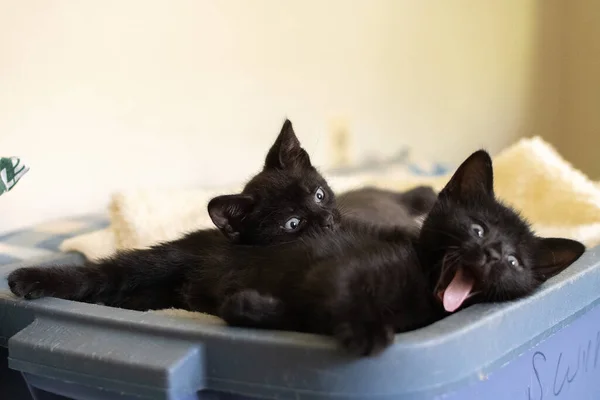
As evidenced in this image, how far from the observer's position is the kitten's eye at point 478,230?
0.69 meters

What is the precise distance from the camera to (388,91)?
201 centimetres

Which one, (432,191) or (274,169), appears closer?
(274,169)

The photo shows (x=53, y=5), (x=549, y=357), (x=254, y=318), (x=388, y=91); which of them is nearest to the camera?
(x=254, y=318)

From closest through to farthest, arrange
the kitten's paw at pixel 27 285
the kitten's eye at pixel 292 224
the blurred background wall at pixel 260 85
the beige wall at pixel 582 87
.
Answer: the kitten's paw at pixel 27 285, the kitten's eye at pixel 292 224, the blurred background wall at pixel 260 85, the beige wall at pixel 582 87

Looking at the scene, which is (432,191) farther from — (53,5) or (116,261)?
(53,5)

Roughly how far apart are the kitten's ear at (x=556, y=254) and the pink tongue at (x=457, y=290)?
144mm

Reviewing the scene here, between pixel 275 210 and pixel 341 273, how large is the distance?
0.27 m

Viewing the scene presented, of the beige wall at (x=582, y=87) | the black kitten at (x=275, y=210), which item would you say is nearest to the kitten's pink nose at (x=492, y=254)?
the black kitten at (x=275, y=210)

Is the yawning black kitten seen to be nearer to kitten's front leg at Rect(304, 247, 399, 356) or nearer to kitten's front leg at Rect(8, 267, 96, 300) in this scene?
kitten's front leg at Rect(304, 247, 399, 356)

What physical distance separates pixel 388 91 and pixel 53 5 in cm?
112

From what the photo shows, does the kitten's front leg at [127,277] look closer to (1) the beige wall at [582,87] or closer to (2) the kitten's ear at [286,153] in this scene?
(2) the kitten's ear at [286,153]

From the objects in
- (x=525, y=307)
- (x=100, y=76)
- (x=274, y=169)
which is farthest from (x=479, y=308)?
(x=100, y=76)

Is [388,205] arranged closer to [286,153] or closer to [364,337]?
[286,153]

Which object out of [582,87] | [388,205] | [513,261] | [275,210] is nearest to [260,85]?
[388,205]
